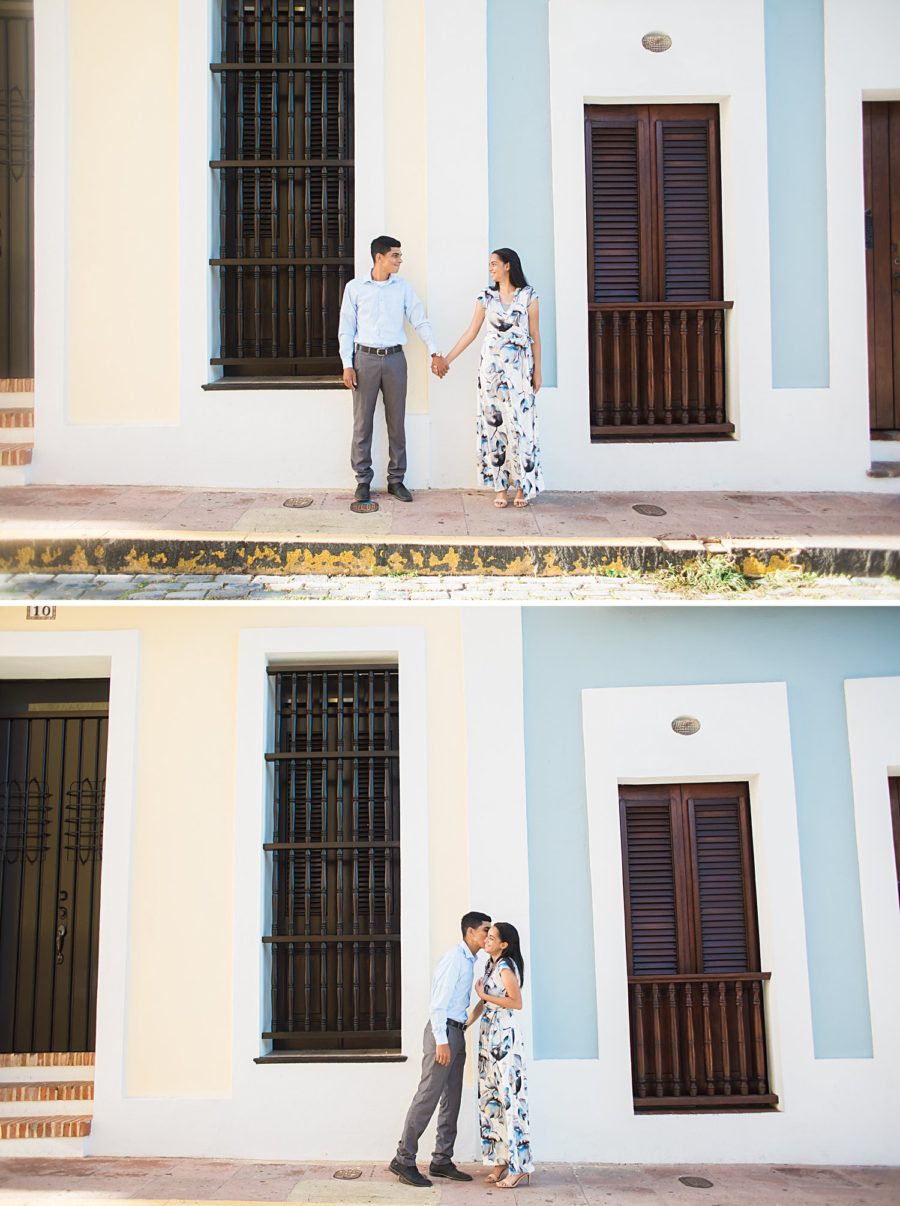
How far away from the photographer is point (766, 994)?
796cm

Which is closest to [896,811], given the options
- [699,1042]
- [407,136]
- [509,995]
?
[699,1042]

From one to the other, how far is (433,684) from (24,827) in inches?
117

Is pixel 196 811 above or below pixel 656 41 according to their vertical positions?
below

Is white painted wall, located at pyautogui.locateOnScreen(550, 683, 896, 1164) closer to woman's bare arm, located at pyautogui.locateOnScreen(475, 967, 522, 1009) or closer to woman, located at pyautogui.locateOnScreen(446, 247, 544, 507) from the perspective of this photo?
woman's bare arm, located at pyautogui.locateOnScreen(475, 967, 522, 1009)

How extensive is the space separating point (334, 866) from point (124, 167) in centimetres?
476

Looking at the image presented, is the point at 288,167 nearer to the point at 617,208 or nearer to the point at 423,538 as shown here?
the point at 617,208

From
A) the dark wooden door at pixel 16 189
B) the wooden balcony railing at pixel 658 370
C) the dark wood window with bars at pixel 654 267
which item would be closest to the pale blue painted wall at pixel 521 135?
the dark wood window with bars at pixel 654 267

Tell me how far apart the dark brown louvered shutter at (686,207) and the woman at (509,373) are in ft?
4.63

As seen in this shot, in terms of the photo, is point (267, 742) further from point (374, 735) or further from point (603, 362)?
point (603, 362)

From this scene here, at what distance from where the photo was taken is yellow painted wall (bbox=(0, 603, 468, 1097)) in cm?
771

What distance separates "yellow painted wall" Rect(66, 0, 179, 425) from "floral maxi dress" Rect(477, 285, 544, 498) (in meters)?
2.14

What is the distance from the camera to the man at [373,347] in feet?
27.2

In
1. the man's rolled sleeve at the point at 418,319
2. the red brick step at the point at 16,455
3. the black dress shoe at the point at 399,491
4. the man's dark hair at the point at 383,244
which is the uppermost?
the man's dark hair at the point at 383,244

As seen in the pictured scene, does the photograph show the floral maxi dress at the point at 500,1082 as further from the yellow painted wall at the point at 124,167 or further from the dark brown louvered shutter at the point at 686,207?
the dark brown louvered shutter at the point at 686,207
